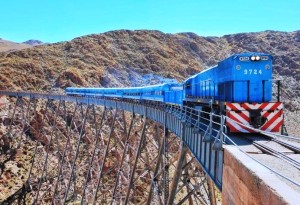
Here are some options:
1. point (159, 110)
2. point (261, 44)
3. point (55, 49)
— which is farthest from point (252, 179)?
point (261, 44)

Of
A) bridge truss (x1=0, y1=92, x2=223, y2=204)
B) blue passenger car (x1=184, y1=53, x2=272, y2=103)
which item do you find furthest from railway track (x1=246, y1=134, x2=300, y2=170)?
bridge truss (x1=0, y1=92, x2=223, y2=204)

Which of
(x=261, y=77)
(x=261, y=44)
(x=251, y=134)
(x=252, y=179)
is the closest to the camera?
(x=252, y=179)

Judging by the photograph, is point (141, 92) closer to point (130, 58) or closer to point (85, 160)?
point (85, 160)

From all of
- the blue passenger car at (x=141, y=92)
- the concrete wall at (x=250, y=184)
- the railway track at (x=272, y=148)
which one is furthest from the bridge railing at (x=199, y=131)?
the blue passenger car at (x=141, y=92)

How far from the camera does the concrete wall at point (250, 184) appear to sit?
158 inches

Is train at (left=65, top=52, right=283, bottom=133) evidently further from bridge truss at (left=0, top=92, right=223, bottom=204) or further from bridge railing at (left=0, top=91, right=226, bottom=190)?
bridge truss at (left=0, top=92, right=223, bottom=204)

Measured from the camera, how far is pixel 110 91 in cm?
3466

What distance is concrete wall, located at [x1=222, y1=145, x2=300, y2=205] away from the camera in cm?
401

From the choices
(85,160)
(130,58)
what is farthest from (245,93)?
(130,58)

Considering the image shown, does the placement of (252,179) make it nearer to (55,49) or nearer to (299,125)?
(299,125)

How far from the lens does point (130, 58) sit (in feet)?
255

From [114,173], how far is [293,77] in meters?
62.9

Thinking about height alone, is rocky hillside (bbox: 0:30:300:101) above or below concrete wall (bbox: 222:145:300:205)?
above

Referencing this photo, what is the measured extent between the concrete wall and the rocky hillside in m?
48.2
